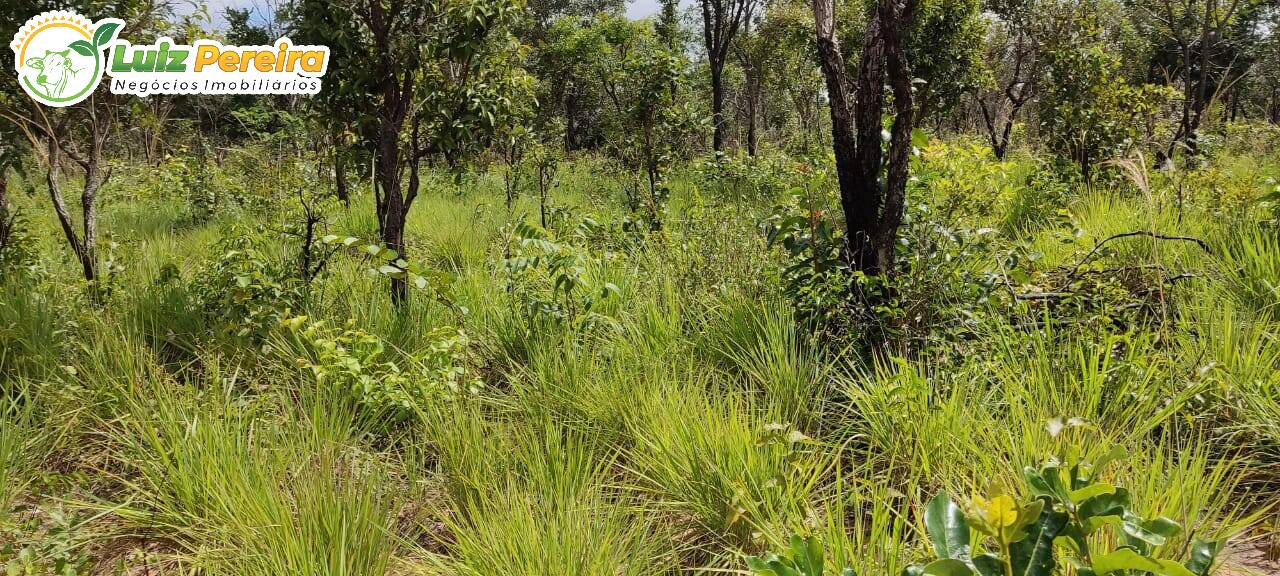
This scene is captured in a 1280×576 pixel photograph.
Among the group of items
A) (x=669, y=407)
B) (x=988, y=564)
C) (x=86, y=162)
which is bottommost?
(x=669, y=407)

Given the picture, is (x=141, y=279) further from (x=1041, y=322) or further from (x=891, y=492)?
(x=1041, y=322)

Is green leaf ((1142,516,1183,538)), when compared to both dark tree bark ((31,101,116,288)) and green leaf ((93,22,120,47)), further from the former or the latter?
green leaf ((93,22,120,47))

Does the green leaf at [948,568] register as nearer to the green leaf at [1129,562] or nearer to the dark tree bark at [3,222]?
the green leaf at [1129,562]

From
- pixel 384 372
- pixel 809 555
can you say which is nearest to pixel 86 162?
pixel 384 372

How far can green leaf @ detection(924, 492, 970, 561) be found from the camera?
1.17m

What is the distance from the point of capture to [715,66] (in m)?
13.0

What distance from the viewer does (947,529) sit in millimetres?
1180

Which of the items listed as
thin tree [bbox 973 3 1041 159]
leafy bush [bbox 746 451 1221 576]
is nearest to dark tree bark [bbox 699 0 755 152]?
thin tree [bbox 973 3 1041 159]

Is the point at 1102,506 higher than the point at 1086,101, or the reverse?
the point at 1086,101

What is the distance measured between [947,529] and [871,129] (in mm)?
2167

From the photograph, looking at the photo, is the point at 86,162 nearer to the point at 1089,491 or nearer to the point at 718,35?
the point at 1089,491

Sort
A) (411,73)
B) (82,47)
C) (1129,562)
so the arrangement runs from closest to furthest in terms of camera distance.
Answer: (1129,562), (411,73), (82,47)

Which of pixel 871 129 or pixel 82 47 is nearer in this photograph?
pixel 871 129

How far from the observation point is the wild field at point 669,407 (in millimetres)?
1839
